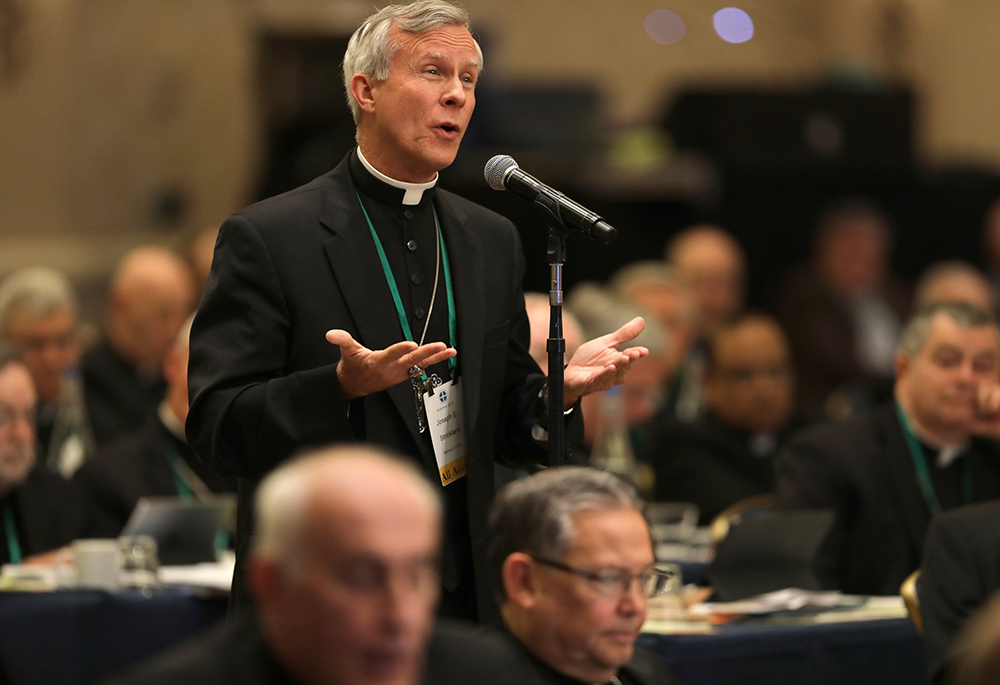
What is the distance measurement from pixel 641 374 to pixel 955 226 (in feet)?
13.2

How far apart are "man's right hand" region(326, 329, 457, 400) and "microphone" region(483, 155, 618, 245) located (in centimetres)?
37

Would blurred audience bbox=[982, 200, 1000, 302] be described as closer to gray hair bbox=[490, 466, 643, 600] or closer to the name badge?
the name badge

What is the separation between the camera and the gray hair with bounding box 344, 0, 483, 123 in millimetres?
2436

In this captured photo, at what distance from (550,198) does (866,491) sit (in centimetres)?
217

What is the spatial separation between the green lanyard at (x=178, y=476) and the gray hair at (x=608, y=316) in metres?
1.43

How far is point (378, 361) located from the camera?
6.96 ft

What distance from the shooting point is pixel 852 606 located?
369cm

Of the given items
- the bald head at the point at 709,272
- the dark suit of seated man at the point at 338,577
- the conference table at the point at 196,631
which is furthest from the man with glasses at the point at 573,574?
the bald head at the point at 709,272

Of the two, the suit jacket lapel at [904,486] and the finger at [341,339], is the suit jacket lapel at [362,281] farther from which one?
the suit jacket lapel at [904,486]

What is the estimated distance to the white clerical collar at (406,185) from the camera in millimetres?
2514

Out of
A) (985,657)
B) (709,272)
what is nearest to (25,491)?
(985,657)

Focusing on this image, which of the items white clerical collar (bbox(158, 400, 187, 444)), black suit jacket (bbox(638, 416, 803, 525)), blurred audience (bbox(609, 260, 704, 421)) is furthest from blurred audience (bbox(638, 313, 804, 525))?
white clerical collar (bbox(158, 400, 187, 444))

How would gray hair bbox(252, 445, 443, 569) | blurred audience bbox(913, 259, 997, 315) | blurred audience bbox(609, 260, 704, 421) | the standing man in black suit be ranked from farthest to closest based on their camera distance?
blurred audience bbox(913, 259, 997, 315) → blurred audience bbox(609, 260, 704, 421) → the standing man in black suit → gray hair bbox(252, 445, 443, 569)

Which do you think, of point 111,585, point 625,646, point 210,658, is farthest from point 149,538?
point 210,658
